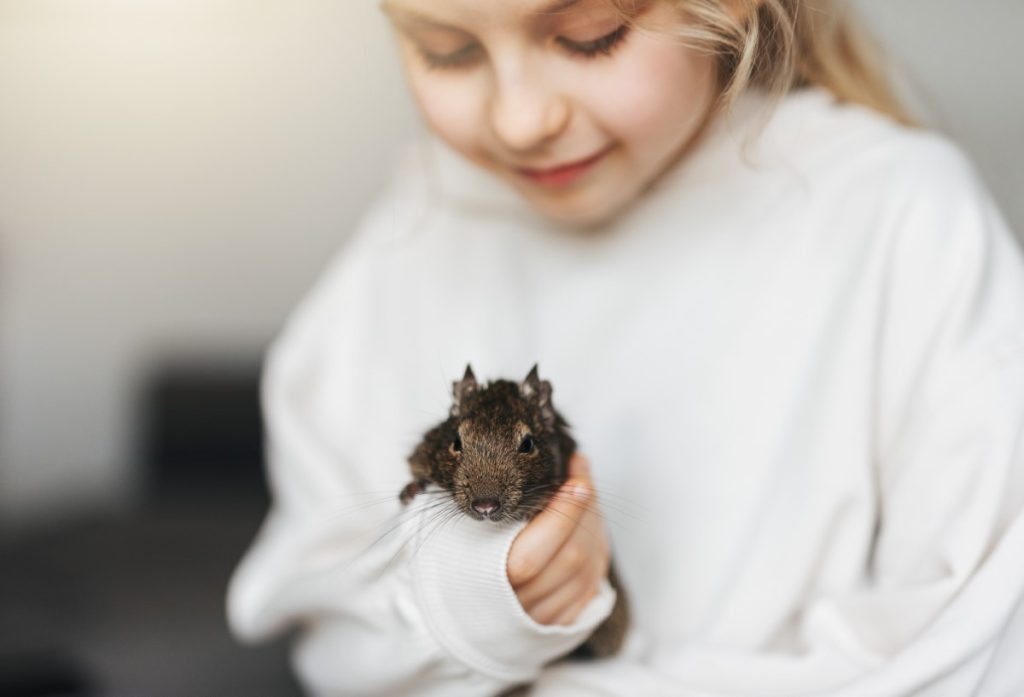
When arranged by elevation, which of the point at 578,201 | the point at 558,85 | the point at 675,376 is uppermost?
the point at 558,85

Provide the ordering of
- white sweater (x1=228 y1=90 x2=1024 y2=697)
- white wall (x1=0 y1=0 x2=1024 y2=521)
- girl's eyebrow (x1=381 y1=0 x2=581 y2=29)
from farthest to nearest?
white wall (x1=0 y1=0 x2=1024 y2=521), white sweater (x1=228 y1=90 x2=1024 y2=697), girl's eyebrow (x1=381 y1=0 x2=581 y2=29)

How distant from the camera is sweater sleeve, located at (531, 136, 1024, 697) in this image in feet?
2.05

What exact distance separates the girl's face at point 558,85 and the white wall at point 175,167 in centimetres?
11

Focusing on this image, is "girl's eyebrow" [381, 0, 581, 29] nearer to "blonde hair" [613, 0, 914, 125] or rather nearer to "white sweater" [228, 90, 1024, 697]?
"blonde hair" [613, 0, 914, 125]

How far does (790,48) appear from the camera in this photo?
0.67 meters

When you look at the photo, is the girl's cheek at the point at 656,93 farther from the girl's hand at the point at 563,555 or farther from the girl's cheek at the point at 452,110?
the girl's hand at the point at 563,555

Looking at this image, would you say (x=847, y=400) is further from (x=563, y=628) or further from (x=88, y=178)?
(x=88, y=178)

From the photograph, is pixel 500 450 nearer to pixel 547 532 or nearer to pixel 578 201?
pixel 547 532

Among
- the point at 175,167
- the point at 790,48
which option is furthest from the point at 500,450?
the point at 175,167

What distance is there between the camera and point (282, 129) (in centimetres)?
110

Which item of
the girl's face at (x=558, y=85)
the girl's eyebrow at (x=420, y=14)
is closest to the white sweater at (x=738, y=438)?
the girl's face at (x=558, y=85)

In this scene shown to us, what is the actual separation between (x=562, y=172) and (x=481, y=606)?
0.30m

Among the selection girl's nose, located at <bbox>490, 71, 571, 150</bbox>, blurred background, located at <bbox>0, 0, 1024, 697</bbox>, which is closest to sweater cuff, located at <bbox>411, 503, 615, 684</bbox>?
girl's nose, located at <bbox>490, 71, 571, 150</bbox>

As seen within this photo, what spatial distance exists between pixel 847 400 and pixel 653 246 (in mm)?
209
